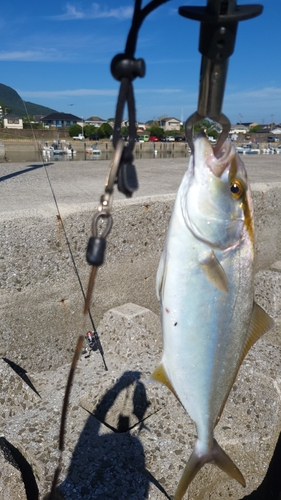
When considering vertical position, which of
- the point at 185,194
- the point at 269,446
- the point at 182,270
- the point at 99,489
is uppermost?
the point at 185,194

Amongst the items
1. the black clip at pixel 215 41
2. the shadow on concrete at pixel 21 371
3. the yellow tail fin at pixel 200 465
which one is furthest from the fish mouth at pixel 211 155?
the shadow on concrete at pixel 21 371

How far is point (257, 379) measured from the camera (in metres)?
3.55

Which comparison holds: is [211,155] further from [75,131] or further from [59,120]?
[59,120]

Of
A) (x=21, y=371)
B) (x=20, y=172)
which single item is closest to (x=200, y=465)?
(x=21, y=371)

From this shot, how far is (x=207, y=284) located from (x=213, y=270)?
0.07 m

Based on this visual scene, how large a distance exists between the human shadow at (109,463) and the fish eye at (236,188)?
191cm

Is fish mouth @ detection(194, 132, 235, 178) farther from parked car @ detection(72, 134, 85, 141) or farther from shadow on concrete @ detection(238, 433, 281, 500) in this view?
parked car @ detection(72, 134, 85, 141)

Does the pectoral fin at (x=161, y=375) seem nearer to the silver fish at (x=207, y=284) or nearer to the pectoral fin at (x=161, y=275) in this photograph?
the silver fish at (x=207, y=284)

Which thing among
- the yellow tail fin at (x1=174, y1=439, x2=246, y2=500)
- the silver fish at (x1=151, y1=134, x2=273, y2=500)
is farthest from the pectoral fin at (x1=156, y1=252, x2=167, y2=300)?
the yellow tail fin at (x1=174, y1=439, x2=246, y2=500)

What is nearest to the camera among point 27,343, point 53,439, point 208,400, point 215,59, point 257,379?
point 215,59

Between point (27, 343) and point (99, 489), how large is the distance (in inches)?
64.4

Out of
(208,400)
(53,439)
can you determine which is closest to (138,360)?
(53,439)

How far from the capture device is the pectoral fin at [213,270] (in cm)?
177

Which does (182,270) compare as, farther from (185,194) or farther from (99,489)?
(99,489)
